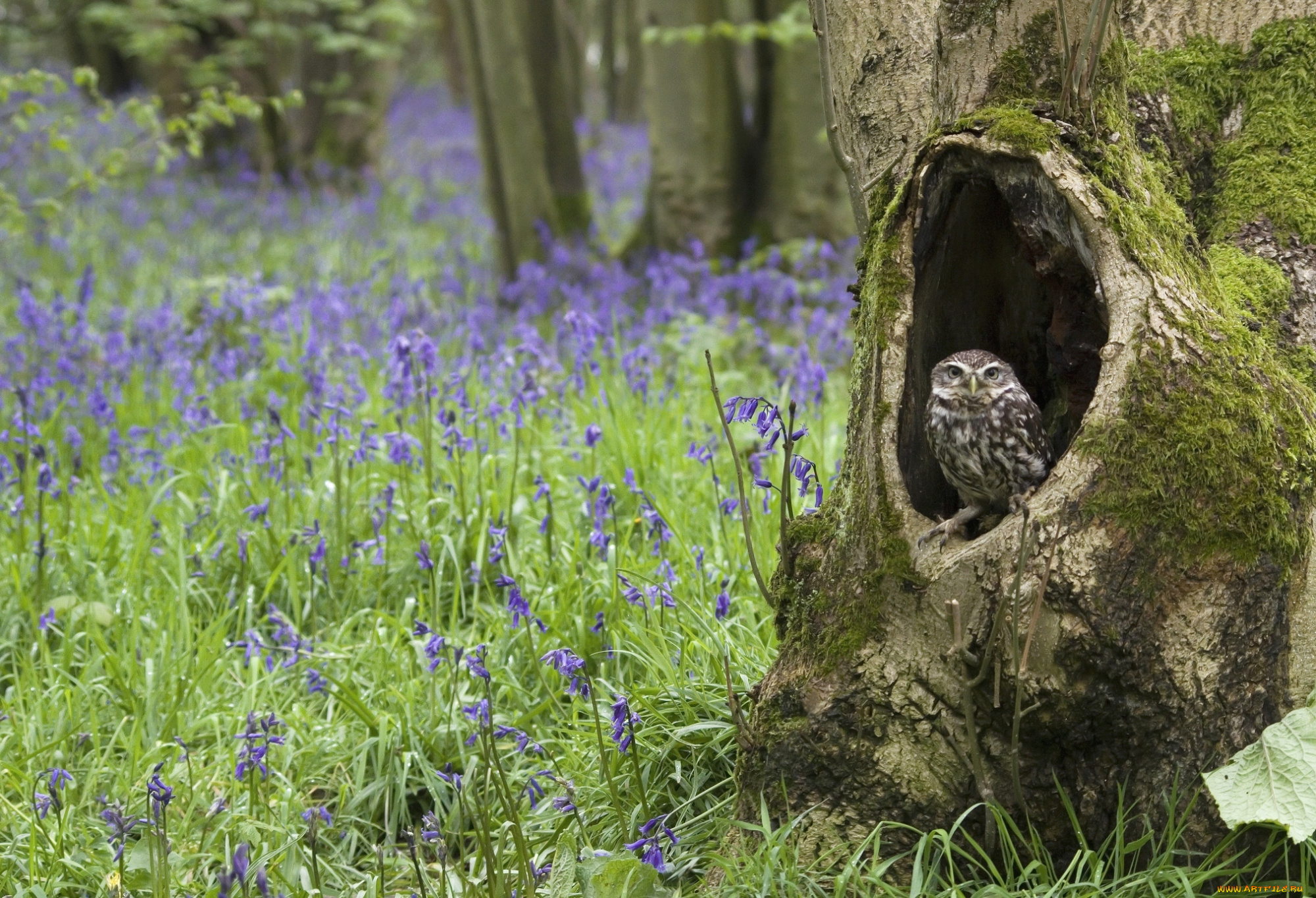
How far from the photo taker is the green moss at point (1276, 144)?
3.21 m

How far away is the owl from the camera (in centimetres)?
277

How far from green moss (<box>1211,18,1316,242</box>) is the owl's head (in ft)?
2.98

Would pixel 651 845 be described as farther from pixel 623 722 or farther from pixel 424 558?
pixel 424 558

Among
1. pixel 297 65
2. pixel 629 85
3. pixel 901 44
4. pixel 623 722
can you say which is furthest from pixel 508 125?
pixel 629 85

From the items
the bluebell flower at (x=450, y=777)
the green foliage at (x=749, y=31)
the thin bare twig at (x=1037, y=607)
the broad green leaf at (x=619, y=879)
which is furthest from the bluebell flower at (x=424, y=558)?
the green foliage at (x=749, y=31)

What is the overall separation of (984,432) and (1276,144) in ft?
4.66

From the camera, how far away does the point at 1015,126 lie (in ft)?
8.60

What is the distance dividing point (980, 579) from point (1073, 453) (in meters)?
0.35

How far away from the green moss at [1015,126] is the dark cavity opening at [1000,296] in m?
0.05

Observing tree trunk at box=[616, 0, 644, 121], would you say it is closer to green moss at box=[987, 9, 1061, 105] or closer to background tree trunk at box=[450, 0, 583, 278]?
background tree trunk at box=[450, 0, 583, 278]

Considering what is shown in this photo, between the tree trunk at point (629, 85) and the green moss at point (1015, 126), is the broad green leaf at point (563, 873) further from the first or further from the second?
the tree trunk at point (629, 85)

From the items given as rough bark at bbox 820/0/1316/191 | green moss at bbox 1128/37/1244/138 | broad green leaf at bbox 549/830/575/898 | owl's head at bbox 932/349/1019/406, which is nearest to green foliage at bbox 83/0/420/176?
rough bark at bbox 820/0/1316/191

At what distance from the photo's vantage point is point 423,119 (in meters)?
24.2

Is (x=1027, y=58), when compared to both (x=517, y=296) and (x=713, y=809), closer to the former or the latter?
(x=713, y=809)
